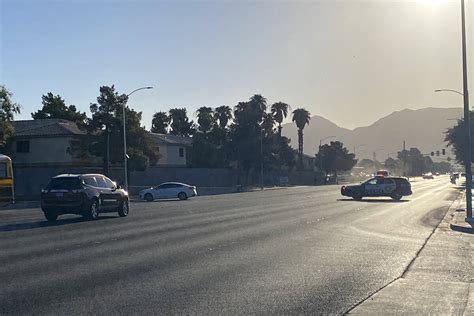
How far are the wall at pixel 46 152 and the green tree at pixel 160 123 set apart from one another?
56.1 m

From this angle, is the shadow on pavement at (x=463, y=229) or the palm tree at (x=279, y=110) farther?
the palm tree at (x=279, y=110)

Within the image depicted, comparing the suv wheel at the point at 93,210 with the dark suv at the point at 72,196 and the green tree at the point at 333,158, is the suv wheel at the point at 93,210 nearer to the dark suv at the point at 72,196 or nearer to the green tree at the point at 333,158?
the dark suv at the point at 72,196

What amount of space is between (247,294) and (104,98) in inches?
1955

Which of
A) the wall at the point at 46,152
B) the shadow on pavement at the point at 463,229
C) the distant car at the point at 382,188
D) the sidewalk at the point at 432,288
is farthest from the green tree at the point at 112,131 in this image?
the sidewalk at the point at 432,288

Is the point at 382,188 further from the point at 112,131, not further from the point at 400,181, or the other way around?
the point at 112,131

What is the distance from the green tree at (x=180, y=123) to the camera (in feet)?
407

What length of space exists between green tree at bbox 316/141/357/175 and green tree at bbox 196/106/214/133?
104 feet

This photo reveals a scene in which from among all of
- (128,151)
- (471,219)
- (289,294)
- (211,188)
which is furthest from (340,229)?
(211,188)

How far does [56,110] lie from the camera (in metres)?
90.2

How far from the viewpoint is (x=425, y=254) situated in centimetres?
1667

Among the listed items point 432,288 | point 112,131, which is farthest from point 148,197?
point 432,288

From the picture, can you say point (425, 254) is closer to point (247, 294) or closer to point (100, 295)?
point (247, 294)

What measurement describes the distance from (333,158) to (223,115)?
110 feet

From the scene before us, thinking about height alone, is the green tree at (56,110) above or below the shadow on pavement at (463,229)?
above
